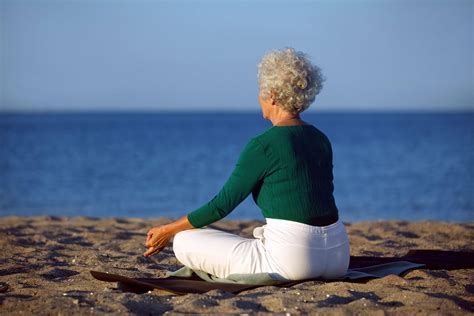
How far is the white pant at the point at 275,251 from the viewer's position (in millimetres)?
5281

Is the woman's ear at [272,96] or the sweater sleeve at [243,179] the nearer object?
the sweater sleeve at [243,179]

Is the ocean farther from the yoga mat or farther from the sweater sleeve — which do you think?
the sweater sleeve

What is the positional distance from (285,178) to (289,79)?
2.21 feet

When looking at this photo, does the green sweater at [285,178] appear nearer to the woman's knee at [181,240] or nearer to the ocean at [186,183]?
the woman's knee at [181,240]

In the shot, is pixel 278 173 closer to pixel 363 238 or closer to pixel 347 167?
pixel 363 238

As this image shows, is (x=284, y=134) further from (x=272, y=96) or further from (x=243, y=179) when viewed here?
(x=243, y=179)

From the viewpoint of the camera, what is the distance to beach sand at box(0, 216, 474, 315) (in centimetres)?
488

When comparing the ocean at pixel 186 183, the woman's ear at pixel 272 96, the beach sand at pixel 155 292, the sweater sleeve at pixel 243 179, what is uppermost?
the woman's ear at pixel 272 96

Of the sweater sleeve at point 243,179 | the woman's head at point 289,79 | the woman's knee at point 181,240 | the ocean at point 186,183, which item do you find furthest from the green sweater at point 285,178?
the ocean at point 186,183

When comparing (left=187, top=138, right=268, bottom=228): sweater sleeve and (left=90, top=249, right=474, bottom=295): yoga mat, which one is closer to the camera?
(left=187, top=138, right=268, bottom=228): sweater sleeve

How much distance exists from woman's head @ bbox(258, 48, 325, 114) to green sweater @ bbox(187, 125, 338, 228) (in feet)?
0.61

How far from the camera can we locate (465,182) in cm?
2494

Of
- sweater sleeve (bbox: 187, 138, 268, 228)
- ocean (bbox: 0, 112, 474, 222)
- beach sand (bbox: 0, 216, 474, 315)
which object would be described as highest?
sweater sleeve (bbox: 187, 138, 268, 228)

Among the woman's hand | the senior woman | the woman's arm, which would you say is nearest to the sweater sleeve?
the senior woman
